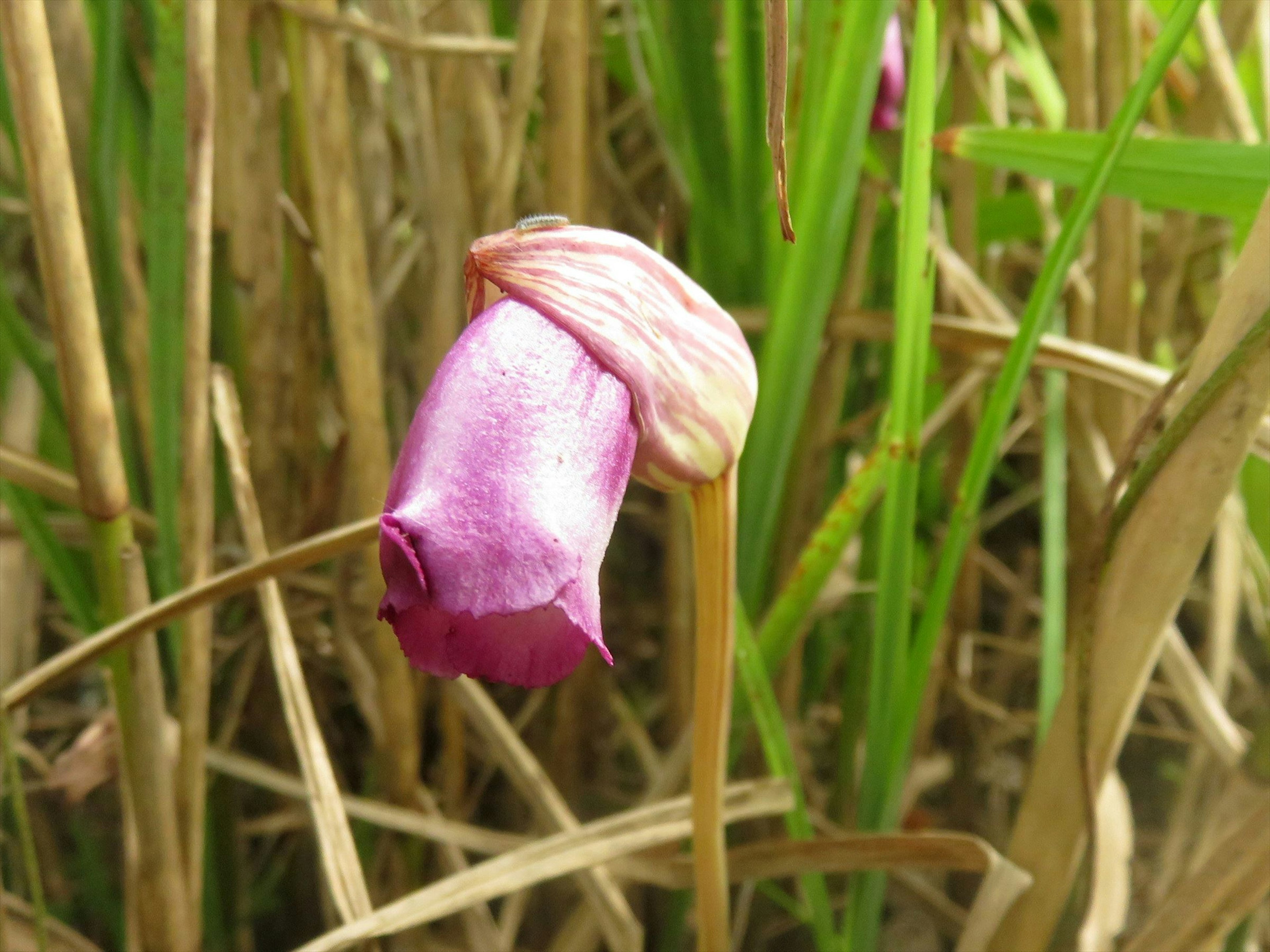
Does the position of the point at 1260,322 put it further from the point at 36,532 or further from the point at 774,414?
the point at 36,532

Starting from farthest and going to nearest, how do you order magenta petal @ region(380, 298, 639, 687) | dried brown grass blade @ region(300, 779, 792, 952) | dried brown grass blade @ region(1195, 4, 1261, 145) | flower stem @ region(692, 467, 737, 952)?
dried brown grass blade @ region(1195, 4, 1261, 145) → dried brown grass blade @ region(300, 779, 792, 952) → flower stem @ region(692, 467, 737, 952) → magenta petal @ region(380, 298, 639, 687)

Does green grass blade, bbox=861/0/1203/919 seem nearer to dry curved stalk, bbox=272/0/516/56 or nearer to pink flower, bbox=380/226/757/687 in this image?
pink flower, bbox=380/226/757/687

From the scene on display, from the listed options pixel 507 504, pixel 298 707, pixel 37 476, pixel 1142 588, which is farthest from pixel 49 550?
pixel 1142 588

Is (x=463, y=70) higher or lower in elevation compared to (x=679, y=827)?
higher

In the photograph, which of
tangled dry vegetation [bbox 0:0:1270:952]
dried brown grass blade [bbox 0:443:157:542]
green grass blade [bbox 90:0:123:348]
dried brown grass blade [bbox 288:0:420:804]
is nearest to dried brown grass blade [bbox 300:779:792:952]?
tangled dry vegetation [bbox 0:0:1270:952]

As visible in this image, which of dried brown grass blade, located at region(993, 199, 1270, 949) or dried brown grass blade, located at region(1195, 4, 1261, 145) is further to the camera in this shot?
dried brown grass blade, located at region(1195, 4, 1261, 145)

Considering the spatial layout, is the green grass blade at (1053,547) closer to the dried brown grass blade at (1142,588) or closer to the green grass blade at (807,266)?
the dried brown grass blade at (1142,588)

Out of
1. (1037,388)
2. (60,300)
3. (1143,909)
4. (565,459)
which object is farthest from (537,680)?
(1143,909)
